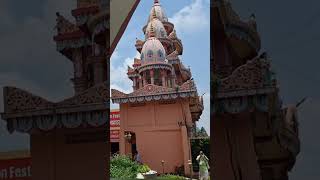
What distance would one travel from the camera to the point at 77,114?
7.78 feet

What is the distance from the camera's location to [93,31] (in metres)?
2.41

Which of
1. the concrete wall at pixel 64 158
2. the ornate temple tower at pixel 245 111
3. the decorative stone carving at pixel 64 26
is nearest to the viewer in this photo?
the ornate temple tower at pixel 245 111

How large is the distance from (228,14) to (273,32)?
0.77ft

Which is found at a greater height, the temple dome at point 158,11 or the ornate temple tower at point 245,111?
the temple dome at point 158,11

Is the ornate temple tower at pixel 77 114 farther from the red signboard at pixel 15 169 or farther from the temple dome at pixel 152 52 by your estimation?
Answer: the temple dome at pixel 152 52

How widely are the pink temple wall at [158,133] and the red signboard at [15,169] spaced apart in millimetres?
525

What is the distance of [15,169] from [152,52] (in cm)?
93

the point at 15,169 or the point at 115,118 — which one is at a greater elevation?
the point at 115,118

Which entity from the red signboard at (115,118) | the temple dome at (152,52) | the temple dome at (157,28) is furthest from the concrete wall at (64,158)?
the temple dome at (157,28)

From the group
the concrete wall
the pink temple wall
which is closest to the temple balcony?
the pink temple wall

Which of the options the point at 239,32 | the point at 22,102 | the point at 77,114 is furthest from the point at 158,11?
the point at 22,102

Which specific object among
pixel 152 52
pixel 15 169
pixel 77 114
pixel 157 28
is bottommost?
pixel 15 169

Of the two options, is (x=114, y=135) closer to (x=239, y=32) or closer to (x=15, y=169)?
(x=15, y=169)

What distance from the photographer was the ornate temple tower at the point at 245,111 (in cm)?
223
